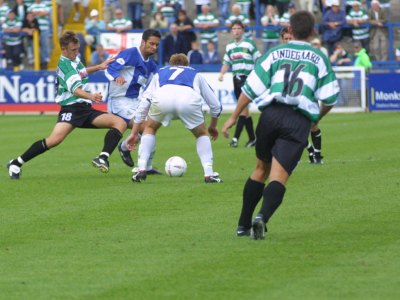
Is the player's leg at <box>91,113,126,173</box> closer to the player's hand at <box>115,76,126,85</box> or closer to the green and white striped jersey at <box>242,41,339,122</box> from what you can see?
the player's hand at <box>115,76,126,85</box>

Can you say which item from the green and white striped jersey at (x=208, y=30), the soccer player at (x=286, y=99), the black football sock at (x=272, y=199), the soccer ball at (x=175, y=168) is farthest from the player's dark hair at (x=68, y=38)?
the green and white striped jersey at (x=208, y=30)

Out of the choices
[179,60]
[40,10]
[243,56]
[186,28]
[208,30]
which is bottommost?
[208,30]

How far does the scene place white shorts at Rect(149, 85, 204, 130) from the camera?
14633 mm

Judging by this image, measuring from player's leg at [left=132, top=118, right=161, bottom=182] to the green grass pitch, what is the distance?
10.1 inches

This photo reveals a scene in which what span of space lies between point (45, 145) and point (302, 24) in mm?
7031

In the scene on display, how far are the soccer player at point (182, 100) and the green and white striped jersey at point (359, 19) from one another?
20.7 metres

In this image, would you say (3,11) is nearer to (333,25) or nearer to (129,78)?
(333,25)

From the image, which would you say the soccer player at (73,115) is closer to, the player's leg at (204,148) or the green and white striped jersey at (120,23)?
the player's leg at (204,148)

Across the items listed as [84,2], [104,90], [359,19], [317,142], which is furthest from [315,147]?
[84,2]

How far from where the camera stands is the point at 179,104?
14617mm

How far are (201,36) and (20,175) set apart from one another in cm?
2046

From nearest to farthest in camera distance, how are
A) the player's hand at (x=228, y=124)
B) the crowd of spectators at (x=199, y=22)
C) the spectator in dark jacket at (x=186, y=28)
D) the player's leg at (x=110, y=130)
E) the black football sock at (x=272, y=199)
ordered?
the black football sock at (x=272, y=199), the player's hand at (x=228, y=124), the player's leg at (x=110, y=130), the crowd of spectators at (x=199, y=22), the spectator in dark jacket at (x=186, y=28)

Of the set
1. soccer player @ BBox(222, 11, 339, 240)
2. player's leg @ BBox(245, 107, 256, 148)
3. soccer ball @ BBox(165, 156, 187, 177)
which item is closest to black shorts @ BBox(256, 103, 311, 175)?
soccer player @ BBox(222, 11, 339, 240)

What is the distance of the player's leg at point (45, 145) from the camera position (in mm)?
16062
